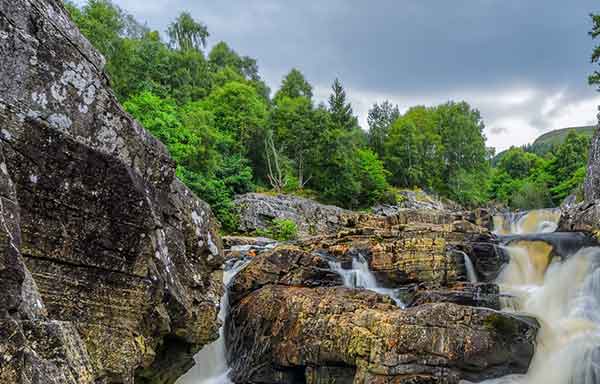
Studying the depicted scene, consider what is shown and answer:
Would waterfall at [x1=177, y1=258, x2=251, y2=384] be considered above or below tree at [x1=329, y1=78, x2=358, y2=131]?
below

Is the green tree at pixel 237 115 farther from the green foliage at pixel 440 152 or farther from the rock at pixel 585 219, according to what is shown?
the rock at pixel 585 219

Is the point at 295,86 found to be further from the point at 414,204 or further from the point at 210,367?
the point at 210,367

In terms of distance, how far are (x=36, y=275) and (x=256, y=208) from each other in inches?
1166

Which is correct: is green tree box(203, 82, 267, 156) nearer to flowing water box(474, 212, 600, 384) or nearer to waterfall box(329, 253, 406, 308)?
waterfall box(329, 253, 406, 308)

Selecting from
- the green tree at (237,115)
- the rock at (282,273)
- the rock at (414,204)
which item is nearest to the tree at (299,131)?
the green tree at (237,115)

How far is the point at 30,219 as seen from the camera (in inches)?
202

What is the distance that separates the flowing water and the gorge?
6 centimetres

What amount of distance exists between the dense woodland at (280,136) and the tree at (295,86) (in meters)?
0.20

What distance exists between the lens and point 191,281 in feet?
27.4

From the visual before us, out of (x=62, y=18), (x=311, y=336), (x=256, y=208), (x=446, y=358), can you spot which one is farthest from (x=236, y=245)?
(x=62, y=18)

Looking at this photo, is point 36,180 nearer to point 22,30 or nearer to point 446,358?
point 22,30

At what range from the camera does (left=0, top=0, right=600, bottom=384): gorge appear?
510 centimetres

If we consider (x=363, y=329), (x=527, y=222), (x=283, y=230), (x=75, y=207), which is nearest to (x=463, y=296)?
(x=363, y=329)

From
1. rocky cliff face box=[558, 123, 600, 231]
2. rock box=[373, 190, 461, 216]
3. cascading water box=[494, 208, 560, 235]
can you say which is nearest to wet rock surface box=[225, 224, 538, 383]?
rocky cliff face box=[558, 123, 600, 231]
